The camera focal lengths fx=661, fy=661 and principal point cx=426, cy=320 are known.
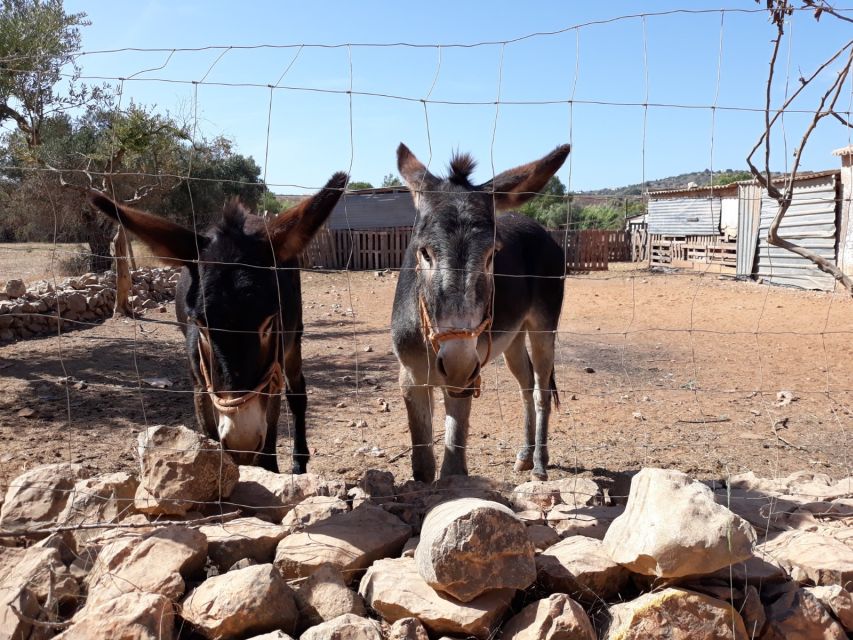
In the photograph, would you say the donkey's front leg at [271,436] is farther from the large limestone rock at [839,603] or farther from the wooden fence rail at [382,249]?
the wooden fence rail at [382,249]

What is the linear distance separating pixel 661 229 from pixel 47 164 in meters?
25.4

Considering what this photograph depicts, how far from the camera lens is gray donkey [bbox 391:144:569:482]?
3.46 meters

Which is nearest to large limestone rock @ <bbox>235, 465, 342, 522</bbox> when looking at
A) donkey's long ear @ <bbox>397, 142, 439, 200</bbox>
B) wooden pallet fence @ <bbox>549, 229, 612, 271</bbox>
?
donkey's long ear @ <bbox>397, 142, 439, 200</bbox>

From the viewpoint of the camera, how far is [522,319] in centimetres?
549

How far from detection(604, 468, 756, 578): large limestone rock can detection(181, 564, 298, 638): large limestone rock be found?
4.41ft

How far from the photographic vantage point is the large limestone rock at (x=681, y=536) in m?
2.51

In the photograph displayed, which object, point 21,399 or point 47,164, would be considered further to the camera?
point 47,164

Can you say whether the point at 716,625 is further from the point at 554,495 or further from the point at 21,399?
the point at 21,399

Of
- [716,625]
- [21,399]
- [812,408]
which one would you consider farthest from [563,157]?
[21,399]

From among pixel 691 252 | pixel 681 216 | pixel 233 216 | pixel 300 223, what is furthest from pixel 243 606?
pixel 681 216

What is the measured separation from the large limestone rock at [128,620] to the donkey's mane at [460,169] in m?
2.89

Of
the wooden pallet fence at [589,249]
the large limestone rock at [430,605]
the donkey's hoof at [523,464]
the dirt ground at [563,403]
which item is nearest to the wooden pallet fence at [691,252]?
the wooden pallet fence at [589,249]

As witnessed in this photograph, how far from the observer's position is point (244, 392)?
11.0ft

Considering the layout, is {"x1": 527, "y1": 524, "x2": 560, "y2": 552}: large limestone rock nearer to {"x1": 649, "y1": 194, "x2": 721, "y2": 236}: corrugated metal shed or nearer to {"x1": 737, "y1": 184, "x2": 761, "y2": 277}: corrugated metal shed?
{"x1": 737, "y1": 184, "x2": 761, "y2": 277}: corrugated metal shed
